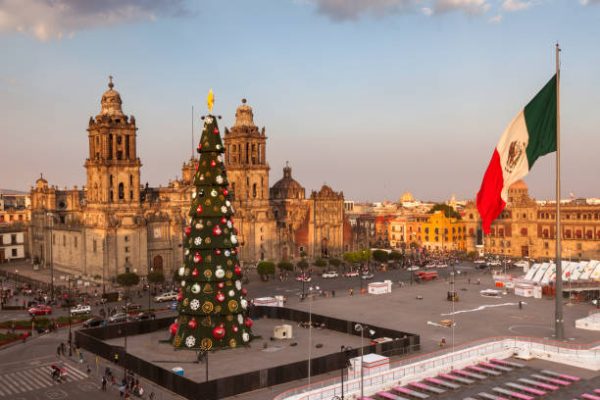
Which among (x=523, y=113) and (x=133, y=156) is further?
(x=133, y=156)

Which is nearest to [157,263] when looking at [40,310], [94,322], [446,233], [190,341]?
[40,310]

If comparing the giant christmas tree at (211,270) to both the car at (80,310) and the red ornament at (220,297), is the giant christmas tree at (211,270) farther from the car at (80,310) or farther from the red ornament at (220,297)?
the car at (80,310)

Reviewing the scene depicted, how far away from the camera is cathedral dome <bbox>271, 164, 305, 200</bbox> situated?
125 metres

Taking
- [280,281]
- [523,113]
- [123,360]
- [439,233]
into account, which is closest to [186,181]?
[280,281]

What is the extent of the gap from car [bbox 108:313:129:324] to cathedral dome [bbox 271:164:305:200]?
65.9m

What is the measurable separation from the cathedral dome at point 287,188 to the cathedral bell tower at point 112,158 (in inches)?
1621

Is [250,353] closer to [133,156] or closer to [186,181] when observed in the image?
[133,156]

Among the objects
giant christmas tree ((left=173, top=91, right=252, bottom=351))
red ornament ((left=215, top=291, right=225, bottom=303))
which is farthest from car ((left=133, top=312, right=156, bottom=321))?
red ornament ((left=215, top=291, right=225, bottom=303))

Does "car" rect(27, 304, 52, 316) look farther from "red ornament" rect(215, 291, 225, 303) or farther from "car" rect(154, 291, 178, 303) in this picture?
"red ornament" rect(215, 291, 225, 303)

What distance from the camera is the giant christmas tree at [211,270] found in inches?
1702

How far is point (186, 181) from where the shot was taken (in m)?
107

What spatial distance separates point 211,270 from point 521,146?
2110 cm

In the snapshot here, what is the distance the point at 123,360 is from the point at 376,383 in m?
17.7

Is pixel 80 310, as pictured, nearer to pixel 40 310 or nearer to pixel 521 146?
pixel 40 310
